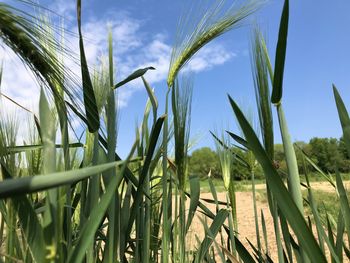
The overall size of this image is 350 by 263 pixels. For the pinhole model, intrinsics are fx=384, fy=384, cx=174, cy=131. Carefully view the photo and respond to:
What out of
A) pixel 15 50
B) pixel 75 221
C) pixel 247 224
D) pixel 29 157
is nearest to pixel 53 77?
pixel 15 50

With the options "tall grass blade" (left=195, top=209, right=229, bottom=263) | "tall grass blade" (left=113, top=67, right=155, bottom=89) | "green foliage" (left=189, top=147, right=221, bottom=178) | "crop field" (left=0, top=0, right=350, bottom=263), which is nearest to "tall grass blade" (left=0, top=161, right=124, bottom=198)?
"crop field" (left=0, top=0, right=350, bottom=263)

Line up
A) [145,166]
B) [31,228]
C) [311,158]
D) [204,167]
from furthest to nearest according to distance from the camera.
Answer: [204,167] < [311,158] < [145,166] < [31,228]

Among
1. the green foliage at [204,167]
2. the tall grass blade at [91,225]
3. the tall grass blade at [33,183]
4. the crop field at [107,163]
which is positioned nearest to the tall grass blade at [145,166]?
the crop field at [107,163]

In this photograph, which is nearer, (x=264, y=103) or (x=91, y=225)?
(x=91, y=225)

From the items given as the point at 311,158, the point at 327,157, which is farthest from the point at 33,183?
the point at 327,157

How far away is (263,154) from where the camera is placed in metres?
0.49

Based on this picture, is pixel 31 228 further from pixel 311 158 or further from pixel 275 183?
pixel 311 158

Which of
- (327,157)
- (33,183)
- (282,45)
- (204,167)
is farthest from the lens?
(204,167)

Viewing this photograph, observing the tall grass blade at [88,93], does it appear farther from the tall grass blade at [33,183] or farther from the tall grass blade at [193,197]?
the tall grass blade at [193,197]

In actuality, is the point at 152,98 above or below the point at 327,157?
above

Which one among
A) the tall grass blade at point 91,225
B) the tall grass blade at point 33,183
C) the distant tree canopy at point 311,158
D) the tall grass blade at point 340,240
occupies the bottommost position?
the tall grass blade at point 340,240

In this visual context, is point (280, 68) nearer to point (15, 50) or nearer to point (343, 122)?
point (343, 122)

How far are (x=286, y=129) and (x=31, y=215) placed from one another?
44 cm

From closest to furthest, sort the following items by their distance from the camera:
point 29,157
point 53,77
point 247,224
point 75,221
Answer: point 53,77 < point 29,157 < point 75,221 < point 247,224
